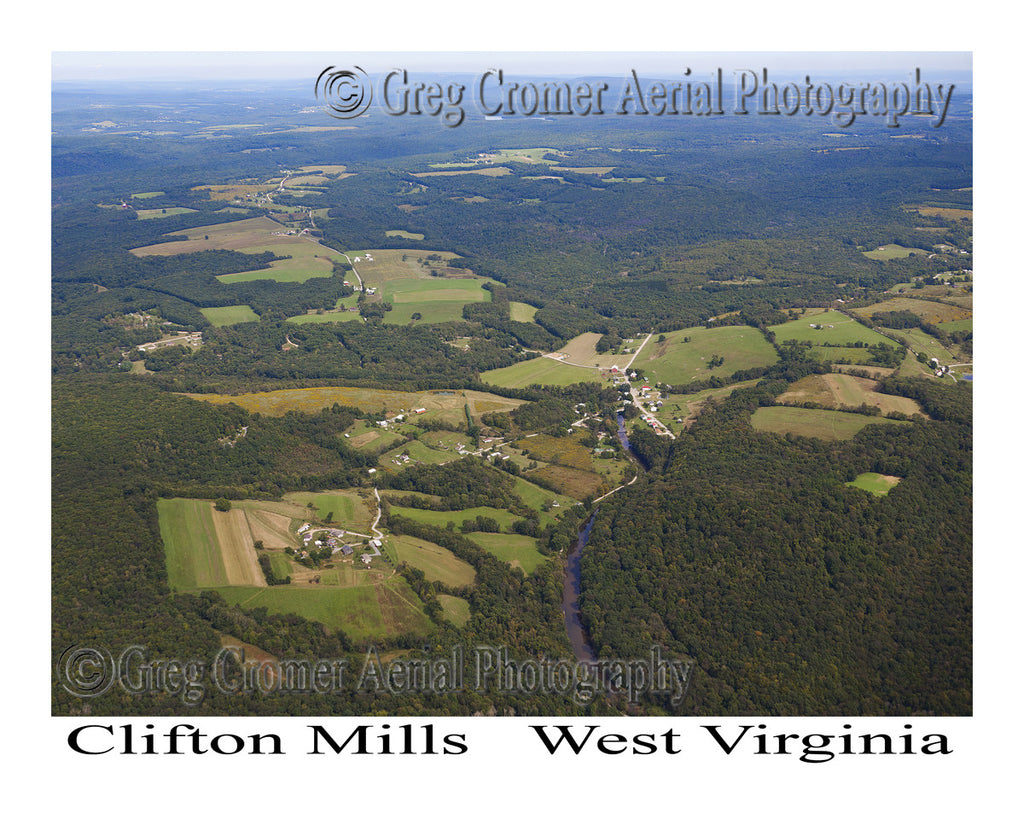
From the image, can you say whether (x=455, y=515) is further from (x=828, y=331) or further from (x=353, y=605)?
(x=828, y=331)

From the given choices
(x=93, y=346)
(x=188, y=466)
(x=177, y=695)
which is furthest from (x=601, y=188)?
(x=177, y=695)

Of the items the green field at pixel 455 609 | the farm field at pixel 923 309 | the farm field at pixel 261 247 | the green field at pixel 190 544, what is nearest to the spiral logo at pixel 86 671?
the green field at pixel 190 544

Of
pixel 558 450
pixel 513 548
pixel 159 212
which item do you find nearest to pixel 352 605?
pixel 513 548

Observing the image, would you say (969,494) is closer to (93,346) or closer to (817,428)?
(817,428)

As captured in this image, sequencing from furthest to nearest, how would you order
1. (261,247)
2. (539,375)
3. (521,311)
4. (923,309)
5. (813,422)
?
(261,247), (521,311), (923,309), (539,375), (813,422)

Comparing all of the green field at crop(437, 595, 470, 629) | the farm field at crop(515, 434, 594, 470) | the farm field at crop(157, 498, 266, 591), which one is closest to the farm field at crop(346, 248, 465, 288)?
the farm field at crop(515, 434, 594, 470)

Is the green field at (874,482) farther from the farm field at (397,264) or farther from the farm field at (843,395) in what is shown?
the farm field at (397,264)

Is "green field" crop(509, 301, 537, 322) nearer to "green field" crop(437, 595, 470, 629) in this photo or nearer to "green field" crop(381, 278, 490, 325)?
"green field" crop(381, 278, 490, 325)
